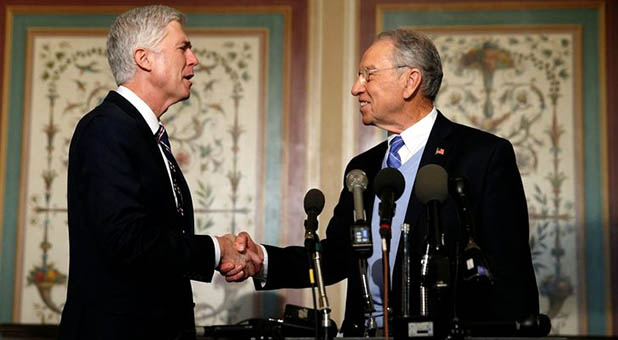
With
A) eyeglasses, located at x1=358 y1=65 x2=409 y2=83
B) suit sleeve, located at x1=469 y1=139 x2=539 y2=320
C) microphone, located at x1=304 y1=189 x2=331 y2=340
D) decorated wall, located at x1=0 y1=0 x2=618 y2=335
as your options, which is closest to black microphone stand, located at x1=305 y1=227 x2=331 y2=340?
microphone, located at x1=304 y1=189 x2=331 y2=340

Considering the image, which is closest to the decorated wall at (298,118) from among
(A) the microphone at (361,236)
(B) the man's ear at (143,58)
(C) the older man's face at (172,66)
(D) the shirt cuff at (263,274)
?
(D) the shirt cuff at (263,274)

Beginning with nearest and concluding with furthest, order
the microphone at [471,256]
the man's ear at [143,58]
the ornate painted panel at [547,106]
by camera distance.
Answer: the microphone at [471,256] → the man's ear at [143,58] → the ornate painted panel at [547,106]

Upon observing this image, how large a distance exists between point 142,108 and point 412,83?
935 millimetres

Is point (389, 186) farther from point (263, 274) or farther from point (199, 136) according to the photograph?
point (199, 136)

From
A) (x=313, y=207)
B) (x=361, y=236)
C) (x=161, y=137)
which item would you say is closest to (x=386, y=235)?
(x=361, y=236)

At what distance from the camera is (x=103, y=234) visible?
2.83 m

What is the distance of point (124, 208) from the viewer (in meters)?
2.81

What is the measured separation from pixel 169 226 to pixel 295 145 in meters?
1.91

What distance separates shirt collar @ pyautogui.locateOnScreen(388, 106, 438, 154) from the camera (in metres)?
3.41

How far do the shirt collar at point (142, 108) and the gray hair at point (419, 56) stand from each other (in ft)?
2.85

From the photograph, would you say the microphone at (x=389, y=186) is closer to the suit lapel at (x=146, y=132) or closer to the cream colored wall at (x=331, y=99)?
the suit lapel at (x=146, y=132)

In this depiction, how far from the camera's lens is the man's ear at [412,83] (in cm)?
343

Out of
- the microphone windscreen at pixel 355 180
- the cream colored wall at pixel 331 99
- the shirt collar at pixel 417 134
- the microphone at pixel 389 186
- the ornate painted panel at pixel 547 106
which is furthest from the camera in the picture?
the cream colored wall at pixel 331 99

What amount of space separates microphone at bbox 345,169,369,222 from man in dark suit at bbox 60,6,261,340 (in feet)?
1.80
